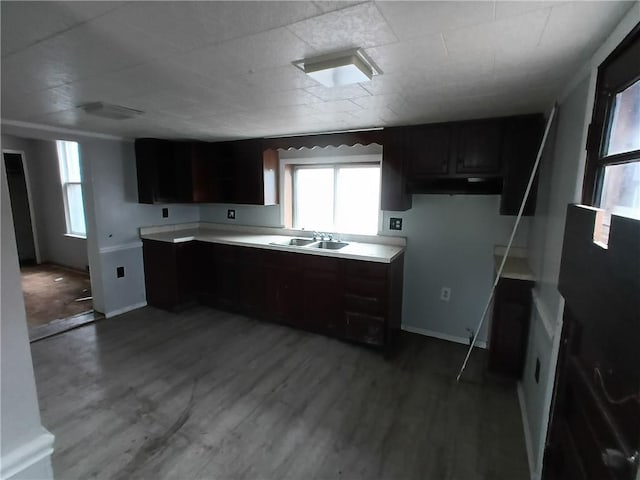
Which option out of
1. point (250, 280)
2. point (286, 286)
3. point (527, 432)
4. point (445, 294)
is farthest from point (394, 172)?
point (527, 432)

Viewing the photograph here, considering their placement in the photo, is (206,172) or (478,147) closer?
(478,147)

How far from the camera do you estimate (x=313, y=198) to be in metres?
3.76

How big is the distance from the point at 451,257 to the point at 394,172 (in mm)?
1029

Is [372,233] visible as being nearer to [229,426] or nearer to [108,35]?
[229,426]

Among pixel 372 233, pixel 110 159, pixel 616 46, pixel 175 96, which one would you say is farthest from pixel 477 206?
pixel 110 159

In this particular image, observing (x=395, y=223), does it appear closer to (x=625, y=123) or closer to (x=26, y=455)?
(x=625, y=123)

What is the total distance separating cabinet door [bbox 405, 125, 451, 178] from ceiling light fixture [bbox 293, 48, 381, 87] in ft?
4.40

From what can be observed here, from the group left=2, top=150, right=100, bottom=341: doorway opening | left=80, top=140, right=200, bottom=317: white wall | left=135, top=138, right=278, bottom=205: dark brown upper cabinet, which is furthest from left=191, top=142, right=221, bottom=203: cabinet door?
Answer: left=2, top=150, right=100, bottom=341: doorway opening

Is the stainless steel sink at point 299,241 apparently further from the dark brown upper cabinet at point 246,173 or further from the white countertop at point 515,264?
the white countertop at point 515,264

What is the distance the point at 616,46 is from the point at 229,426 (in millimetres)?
2688

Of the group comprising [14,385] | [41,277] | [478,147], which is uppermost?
[478,147]

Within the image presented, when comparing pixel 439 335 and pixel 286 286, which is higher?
pixel 286 286

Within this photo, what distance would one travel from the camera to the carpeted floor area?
12.1 ft

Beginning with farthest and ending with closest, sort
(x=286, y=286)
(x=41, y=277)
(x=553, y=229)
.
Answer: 1. (x=41, y=277)
2. (x=286, y=286)
3. (x=553, y=229)
